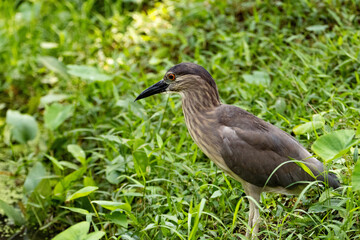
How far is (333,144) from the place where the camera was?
125 inches

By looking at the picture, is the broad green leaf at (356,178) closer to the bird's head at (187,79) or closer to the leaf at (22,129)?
the bird's head at (187,79)

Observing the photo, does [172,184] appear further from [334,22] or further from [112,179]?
[334,22]

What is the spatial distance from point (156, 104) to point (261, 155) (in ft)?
6.05

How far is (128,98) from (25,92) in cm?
176

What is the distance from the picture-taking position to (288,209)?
3.78 meters

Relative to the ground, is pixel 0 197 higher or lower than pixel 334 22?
lower

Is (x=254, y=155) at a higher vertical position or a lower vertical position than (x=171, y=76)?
lower

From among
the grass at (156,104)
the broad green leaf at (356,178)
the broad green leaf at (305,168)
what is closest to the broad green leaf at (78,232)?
the grass at (156,104)

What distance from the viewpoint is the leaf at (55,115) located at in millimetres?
5471

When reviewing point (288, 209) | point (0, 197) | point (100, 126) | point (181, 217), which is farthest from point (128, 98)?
point (288, 209)

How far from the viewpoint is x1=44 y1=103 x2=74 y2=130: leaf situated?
17.9ft

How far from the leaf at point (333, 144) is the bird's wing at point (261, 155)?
39 cm

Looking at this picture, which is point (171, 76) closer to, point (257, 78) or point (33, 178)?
point (257, 78)

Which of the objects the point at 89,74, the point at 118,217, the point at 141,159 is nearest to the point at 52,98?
the point at 89,74
